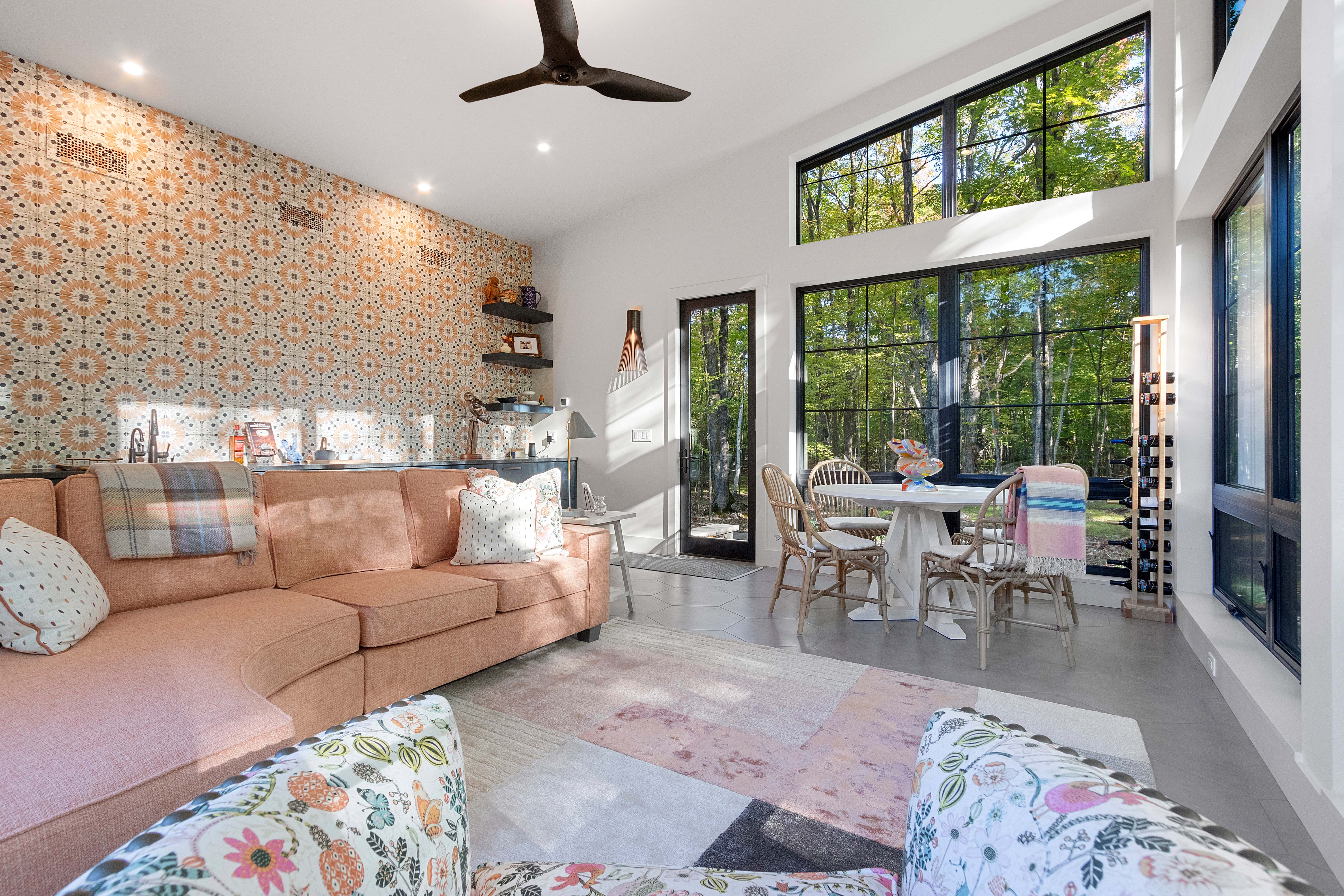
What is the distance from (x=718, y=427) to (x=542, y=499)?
273cm

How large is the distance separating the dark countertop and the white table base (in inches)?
103

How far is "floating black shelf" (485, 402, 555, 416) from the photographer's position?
5.96 metres

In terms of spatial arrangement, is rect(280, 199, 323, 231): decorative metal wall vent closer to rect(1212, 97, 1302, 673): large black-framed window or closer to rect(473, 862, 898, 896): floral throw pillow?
rect(473, 862, 898, 896): floral throw pillow

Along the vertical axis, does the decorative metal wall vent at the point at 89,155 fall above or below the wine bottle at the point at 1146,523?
above

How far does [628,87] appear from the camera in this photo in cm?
316

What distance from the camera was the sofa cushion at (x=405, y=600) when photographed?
89.8 inches

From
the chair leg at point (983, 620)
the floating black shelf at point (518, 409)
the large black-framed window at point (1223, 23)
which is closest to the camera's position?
the chair leg at point (983, 620)

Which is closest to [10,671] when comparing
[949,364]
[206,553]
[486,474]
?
[206,553]

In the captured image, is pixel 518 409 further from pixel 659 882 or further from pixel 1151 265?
pixel 659 882

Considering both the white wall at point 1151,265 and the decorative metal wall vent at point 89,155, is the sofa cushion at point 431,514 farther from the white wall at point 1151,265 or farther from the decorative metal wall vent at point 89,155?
the white wall at point 1151,265

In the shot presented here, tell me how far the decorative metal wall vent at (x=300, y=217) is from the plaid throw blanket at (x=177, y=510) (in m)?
2.81

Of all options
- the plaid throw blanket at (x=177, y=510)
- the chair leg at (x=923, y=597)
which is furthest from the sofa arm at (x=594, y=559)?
the chair leg at (x=923, y=597)

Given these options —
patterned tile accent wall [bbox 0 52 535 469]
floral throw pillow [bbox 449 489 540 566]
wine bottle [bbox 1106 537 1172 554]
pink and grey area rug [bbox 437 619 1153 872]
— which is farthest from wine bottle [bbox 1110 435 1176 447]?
patterned tile accent wall [bbox 0 52 535 469]

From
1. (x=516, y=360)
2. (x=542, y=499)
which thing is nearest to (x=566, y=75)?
(x=542, y=499)
